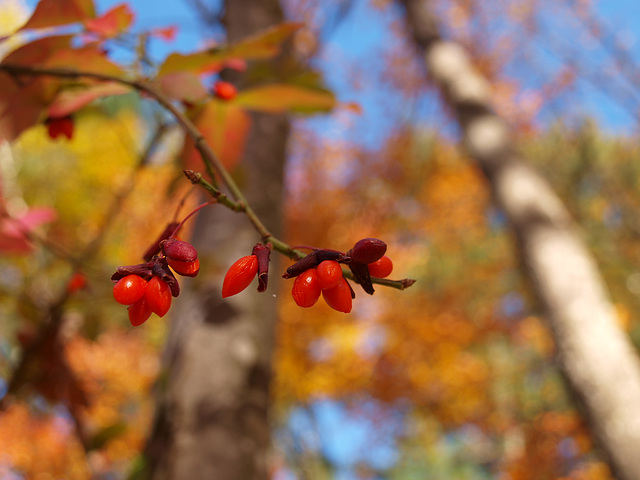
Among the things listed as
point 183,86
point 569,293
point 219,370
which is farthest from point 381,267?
point 569,293

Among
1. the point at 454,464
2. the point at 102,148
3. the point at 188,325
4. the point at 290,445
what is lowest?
the point at 454,464

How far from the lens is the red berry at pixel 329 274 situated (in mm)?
283

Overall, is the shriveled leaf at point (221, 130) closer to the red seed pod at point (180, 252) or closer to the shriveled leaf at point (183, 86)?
the shriveled leaf at point (183, 86)

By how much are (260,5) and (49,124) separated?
1.42m

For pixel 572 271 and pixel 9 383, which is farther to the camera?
pixel 572 271

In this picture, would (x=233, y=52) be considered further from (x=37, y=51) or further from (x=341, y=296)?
(x=341, y=296)

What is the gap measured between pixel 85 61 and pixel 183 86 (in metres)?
0.14

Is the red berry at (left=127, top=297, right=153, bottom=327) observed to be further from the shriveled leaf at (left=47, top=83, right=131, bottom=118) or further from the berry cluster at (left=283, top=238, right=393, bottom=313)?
the shriveled leaf at (left=47, top=83, right=131, bottom=118)

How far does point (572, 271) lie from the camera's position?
212 cm

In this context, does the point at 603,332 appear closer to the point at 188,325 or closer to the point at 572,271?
the point at 572,271

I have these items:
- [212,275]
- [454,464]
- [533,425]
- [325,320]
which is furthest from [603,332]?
[454,464]

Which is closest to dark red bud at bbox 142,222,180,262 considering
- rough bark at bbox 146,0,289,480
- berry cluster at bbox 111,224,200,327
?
berry cluster at bbox 111,224,200,327

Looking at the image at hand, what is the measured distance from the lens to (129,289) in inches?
11.4

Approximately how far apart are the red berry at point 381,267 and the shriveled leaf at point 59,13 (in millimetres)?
450
